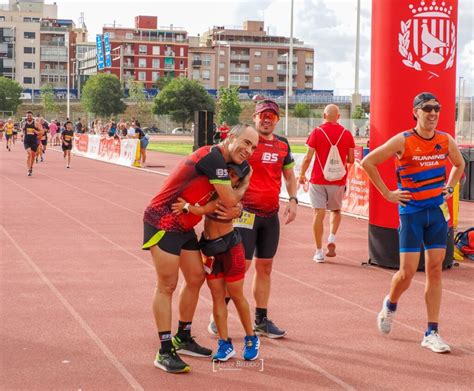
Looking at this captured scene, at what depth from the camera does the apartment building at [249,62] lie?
503ft

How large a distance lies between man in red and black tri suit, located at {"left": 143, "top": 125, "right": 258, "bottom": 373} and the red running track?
364 mm

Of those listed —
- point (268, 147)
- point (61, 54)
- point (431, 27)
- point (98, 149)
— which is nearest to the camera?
point (268, 147)

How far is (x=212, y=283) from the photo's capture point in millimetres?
6234

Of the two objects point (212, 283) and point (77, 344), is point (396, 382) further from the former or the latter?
point (77, 344)

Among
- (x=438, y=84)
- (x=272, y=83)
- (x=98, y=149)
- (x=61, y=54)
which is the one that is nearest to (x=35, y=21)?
(x=61, y=54)

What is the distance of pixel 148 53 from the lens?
147 meters

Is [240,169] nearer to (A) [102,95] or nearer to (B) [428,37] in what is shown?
(B) [428,37]

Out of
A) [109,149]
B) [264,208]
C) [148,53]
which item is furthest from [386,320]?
[148,53]

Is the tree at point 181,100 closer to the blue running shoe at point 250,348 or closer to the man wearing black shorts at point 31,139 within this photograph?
the man wearing black shorts at point 31,139

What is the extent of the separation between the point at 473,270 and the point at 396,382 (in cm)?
512

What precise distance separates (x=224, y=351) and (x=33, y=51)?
146 metres

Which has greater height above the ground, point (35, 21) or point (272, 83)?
point (35, 21)

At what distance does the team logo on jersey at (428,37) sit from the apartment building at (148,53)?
136m

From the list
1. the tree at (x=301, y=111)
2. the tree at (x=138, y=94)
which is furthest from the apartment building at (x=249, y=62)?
the tree at (x=301, y=111)
